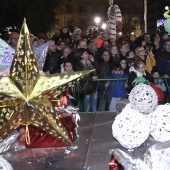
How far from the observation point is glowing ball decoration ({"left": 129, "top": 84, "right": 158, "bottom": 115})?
3365 millimetres

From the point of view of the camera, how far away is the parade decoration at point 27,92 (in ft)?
12.0

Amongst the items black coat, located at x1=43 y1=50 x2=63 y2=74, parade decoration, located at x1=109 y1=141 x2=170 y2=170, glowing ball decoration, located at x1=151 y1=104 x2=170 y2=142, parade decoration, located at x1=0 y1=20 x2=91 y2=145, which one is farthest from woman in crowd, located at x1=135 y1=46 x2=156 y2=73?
parade decoration, located at x1=109 y1=141 x2=170 y2=170

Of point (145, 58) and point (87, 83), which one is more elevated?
point (145, 58)

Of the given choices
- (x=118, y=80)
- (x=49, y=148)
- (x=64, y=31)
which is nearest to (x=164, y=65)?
(x=118, y=80)

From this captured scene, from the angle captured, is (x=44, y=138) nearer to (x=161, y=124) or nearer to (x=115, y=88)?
(x=161, y=124)

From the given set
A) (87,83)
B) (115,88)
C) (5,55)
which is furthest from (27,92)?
(115,88)

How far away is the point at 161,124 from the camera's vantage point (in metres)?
3.19

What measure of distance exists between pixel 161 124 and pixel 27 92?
1.42 m

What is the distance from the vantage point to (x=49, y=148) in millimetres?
4109

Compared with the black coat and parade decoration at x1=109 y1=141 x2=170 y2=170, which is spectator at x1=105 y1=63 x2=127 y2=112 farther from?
parade decoration at x1=109 y1=141 x2=170 y2=170

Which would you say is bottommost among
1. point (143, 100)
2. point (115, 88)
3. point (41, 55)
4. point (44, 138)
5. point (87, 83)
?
point (44, 138)

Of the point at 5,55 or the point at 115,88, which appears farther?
the point at 115,88

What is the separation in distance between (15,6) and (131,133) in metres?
16.5

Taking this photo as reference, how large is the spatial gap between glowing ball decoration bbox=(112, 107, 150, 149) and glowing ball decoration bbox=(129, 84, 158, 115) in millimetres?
86
